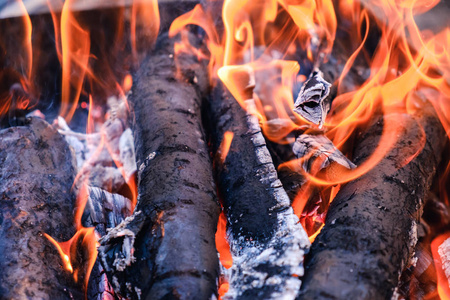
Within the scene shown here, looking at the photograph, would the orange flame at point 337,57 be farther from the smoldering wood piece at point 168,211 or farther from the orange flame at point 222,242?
the orange flame at point 222,242

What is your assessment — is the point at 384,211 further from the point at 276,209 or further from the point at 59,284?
the point at 59,284

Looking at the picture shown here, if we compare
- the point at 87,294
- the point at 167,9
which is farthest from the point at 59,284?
the point at 167,9

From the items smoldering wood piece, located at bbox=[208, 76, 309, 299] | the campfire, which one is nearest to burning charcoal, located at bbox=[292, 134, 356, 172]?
the campfire

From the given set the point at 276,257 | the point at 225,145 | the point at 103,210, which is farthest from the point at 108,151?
the point at 276,257

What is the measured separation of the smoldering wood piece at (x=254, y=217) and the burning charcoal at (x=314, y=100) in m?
0.28

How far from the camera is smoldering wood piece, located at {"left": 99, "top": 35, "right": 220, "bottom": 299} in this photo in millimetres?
1550

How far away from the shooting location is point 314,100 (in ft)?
6.86

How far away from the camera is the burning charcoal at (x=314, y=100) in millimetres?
2088

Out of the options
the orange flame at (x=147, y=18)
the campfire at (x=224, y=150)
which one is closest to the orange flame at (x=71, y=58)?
the campfire at (x=224, y=150)

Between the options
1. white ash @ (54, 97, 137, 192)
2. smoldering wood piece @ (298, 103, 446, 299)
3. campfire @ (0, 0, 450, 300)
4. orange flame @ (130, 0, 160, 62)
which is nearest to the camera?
smoldering wood piece @ (298, 103, 446, 299)

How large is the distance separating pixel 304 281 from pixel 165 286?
548 millimetres

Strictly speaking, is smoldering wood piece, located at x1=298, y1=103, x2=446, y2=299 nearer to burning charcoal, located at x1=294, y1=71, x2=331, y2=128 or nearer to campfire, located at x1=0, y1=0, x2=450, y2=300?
campfire, located at x1=0, y1=0, x2=450, y2=300

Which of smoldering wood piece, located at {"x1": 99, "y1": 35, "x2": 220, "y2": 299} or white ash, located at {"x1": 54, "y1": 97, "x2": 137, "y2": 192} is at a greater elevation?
white ash, located at {"x1": 54, "y1": 97, "x2": 137, "y2": 192}

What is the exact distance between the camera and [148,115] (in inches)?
91.7
